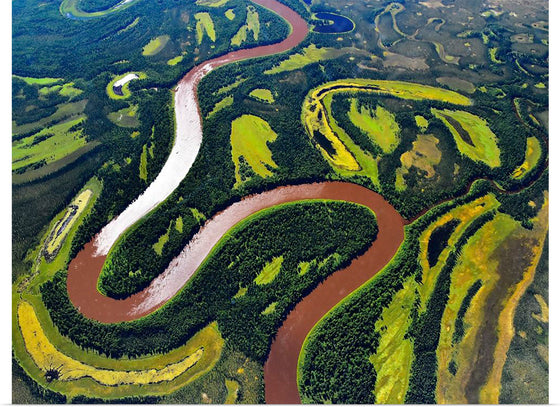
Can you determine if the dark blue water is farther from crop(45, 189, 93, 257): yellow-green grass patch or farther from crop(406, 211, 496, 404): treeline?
crop(45, 189, 93, 257): yellow-green grass patch

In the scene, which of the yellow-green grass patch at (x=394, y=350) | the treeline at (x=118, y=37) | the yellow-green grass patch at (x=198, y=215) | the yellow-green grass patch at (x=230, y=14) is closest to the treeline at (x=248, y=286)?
the yellow-green grass patch at (x=198, y=215)

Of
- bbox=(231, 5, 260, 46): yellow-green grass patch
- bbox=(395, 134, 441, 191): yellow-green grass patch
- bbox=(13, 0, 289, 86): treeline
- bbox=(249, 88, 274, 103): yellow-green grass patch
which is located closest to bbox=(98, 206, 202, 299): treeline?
bbox=(249, 88, 274, 103): yellow-green grass patch

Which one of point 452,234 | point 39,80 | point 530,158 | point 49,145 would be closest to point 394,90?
point 530,158

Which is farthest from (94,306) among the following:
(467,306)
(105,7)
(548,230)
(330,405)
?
(105,7)

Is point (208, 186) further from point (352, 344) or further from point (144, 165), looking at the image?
point (352, 344)

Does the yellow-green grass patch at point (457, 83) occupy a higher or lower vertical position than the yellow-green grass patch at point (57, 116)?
lower

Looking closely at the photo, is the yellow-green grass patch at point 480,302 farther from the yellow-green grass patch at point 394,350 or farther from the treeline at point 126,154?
the treeline at point 126,154
